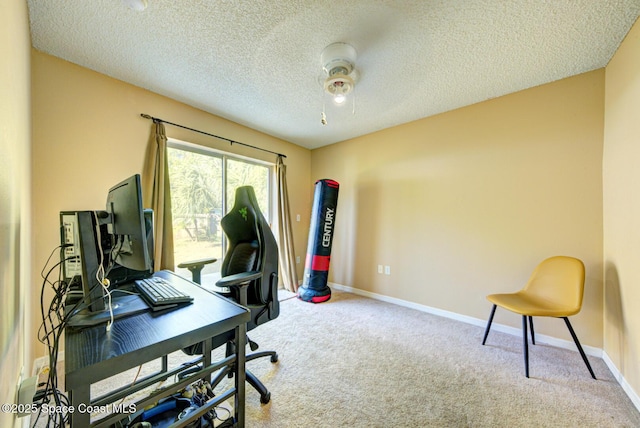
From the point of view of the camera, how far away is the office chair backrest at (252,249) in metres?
1.59

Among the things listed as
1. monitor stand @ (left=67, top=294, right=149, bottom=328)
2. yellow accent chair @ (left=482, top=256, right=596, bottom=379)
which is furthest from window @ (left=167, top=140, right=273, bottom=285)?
yellow accent chair @ (left=482, top=256, right=596, bottom=379)

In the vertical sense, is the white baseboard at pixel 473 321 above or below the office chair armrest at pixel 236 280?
below

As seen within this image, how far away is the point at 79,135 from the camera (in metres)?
1.94

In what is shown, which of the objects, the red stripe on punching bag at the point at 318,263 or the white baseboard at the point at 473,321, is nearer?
the white baseboard at the point at 473,321

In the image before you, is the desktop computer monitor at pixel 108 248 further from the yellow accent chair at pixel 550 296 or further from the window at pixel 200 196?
the yellow accent chair at pixel 550 296

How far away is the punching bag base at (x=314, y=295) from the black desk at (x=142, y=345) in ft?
7.14

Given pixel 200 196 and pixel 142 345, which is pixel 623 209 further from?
pixel 200 196

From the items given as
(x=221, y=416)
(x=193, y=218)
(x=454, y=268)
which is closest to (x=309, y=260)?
(x=193, y=218)

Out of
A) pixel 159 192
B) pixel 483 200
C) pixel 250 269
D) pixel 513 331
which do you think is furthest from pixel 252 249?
pixel 513 331

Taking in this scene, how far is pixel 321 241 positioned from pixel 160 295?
7.68ft

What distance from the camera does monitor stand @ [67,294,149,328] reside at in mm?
876

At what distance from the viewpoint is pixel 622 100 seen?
5.41ft

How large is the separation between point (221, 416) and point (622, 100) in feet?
11.0

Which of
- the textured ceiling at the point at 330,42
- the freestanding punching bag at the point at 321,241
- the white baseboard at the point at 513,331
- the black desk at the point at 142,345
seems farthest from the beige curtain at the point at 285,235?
the black desk at the point at 142,345
